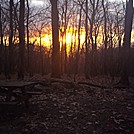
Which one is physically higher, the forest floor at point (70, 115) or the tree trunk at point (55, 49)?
the tree trunk at point (55, 49)

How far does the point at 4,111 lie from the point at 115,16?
145 feet

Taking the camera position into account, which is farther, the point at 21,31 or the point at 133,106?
the point at 21,31

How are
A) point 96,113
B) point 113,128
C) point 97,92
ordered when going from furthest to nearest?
point 97,92, point 96,113, point 113,128

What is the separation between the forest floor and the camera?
6648mm

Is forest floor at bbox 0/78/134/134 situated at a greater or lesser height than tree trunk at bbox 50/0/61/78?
lesser

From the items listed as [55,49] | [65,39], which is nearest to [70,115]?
Result: [55,49]

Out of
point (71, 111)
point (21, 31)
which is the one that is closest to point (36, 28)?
point (21, 31)

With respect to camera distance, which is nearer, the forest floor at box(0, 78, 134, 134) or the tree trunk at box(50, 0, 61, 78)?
the forest floor at box(0, 78, 134, 134)

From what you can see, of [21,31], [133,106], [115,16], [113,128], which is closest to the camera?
[113,128]

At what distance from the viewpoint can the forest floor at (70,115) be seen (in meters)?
6.65

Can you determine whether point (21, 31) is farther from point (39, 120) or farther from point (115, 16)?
point (115, 16)

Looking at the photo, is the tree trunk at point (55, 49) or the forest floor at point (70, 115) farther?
the tree trunk at point (55, 49)

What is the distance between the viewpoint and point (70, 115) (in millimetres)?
7938

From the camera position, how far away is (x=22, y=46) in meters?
18.2
